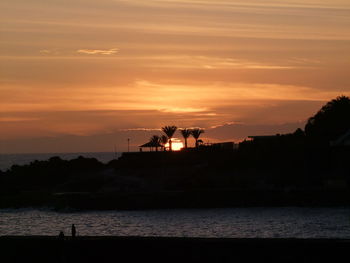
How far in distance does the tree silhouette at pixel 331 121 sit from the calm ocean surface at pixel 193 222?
29.1 meters

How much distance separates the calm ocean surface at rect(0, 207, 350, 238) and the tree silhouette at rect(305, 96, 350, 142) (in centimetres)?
2907

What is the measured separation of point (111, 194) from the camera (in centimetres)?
7262

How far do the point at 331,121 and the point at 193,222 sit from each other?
42864mm

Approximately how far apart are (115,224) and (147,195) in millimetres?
15481
